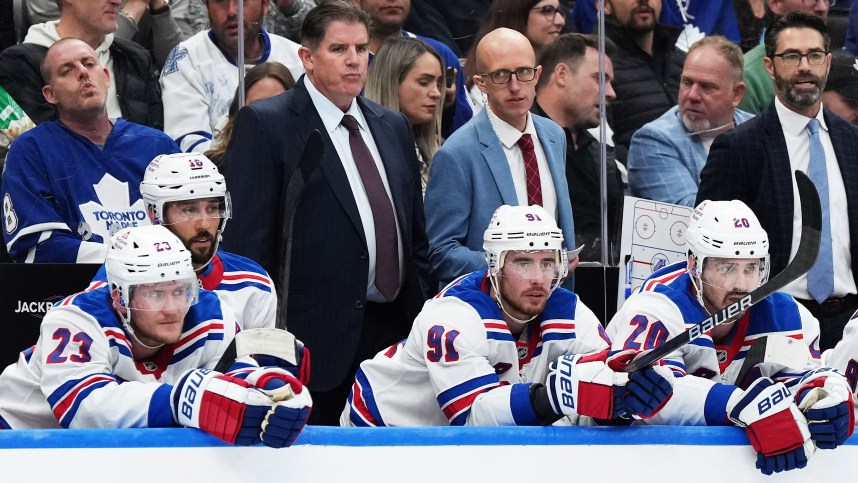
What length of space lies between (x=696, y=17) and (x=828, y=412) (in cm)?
203

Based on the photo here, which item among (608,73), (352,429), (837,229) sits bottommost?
(352,429)

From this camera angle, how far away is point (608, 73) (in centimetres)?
484

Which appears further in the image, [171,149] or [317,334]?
[171,149]

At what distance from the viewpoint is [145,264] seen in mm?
3438

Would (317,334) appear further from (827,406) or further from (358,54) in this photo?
(827,406)

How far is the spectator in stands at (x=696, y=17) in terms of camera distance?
16.2 feet

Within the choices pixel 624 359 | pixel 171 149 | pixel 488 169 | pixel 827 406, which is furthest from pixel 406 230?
pixel 827 406

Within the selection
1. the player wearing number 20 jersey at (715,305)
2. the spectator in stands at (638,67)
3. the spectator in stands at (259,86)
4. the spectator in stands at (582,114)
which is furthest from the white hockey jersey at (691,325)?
the spectator in stands at (259,86)

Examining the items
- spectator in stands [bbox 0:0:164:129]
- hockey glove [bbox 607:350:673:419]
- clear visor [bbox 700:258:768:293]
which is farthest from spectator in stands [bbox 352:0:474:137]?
hockey glove [bbox 607:350:673:419]

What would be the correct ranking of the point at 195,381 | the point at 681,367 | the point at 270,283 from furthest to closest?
the point at 270,283 → the point at 681,367 → the point at 195,381

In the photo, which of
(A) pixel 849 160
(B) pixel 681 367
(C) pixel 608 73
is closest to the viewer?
(B) pixel 681 367

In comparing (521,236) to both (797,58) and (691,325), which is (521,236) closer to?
(691,325)

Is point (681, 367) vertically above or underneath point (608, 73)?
underneath

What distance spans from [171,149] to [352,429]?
1.49 metres
